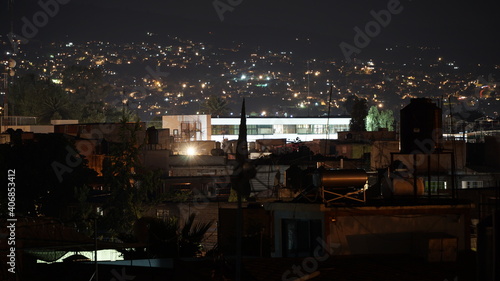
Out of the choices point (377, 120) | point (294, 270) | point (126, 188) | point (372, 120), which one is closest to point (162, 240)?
point (294, 270)

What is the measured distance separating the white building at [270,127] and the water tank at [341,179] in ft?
196

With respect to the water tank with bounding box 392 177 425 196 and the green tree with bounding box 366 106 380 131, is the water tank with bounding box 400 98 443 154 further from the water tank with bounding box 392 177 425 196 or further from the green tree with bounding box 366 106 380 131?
the green tree with bounding box 366 106 380 131

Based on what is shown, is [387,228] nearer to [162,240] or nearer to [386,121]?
[162,240]

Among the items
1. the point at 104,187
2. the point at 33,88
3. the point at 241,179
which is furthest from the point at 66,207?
the point at 33,88

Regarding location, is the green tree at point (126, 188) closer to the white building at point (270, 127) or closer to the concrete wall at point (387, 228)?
the concrete wall at point (387, 228)

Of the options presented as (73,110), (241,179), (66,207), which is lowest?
(66,207)

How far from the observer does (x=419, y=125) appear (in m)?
13.8

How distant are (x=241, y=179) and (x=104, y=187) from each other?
27038 millimetres

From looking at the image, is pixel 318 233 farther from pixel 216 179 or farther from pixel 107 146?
pixel 107 146

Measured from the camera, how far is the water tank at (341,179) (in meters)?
11.2

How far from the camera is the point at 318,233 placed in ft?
35.9

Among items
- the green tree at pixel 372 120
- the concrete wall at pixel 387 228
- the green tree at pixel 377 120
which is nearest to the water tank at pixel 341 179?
the concrete wall at pixel 387 228

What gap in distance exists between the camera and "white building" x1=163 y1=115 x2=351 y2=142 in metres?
73.1

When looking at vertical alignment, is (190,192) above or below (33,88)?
below
